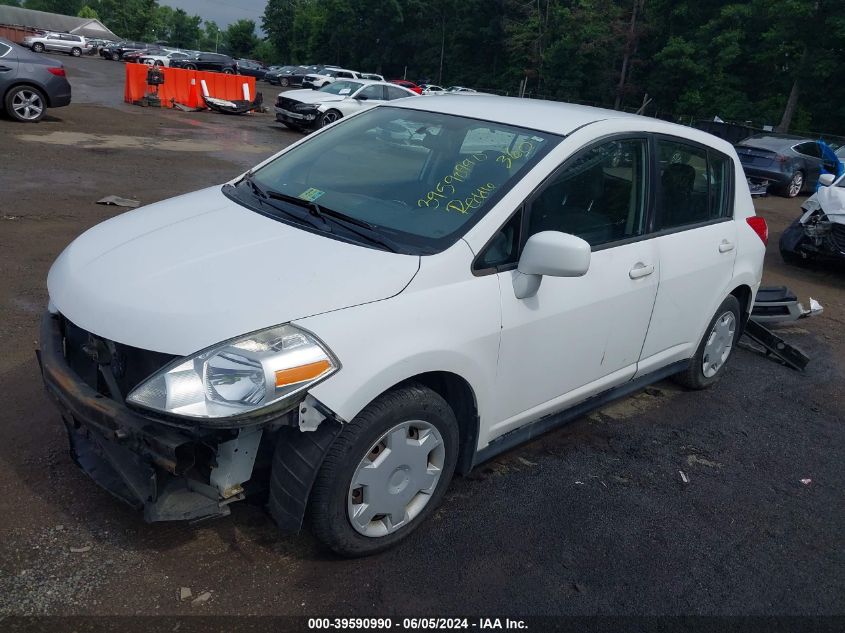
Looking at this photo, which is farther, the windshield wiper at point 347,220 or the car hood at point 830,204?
the car hood at point 830,204

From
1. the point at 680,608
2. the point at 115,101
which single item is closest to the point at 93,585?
the point at 680,608

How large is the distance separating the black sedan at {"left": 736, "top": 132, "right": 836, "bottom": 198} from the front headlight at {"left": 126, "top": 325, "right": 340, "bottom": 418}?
16.5 meters

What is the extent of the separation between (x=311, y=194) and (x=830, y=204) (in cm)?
779

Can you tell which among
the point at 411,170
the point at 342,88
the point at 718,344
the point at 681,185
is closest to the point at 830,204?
the point at 718,344

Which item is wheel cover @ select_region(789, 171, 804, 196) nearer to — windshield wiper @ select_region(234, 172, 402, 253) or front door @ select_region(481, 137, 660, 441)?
front door @ select_region(481, 137, 660, 441)

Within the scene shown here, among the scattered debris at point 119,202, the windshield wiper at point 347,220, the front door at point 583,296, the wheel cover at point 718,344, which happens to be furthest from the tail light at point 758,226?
the scattered debris at point 119,202

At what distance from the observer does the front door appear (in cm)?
313

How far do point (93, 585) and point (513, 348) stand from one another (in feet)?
6.18

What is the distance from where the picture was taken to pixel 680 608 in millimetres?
2875

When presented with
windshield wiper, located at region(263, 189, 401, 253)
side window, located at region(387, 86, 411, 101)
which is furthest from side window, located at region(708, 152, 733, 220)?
side window, located at region(387, 86, 411, 101)

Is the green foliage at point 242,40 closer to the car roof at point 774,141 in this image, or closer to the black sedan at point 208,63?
the black sedan at point 208,63

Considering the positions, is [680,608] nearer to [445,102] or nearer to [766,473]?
[766,473]

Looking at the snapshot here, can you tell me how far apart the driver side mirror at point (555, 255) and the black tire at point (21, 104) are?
13603 mm

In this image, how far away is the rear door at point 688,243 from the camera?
3.95 metres
